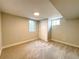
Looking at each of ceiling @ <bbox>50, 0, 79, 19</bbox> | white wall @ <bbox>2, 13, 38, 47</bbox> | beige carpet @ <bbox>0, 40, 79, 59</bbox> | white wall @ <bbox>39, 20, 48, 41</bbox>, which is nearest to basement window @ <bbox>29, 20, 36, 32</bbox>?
white wall @ <bbox>2, 13, 38, 47</bbox>

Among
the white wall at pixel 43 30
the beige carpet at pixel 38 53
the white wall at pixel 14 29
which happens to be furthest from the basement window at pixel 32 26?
the beige carpet at pixel 38 53

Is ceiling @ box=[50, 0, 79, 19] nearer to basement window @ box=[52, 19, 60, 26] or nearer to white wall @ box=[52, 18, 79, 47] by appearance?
white wall @ box=[52, 18, 79, 47]

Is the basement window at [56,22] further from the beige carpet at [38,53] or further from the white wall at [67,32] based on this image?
the beige carpet at [38,53]

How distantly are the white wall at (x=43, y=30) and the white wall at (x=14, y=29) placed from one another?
1.40 metres

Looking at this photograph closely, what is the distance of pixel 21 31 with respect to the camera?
4.55m

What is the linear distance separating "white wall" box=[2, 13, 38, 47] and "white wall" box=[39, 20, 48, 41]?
140 cm

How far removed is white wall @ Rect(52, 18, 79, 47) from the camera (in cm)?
385

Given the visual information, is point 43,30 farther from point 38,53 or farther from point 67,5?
point 67,5

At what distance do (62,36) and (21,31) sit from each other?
130 inches

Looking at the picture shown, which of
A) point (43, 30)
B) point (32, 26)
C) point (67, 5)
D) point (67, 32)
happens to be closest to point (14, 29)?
point (32, 26)

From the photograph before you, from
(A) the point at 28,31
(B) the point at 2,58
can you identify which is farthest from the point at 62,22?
(B) the point at 2,58

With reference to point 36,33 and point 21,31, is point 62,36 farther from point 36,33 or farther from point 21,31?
point 21,31

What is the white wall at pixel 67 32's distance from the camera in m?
3.85

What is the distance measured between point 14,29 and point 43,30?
268cm
